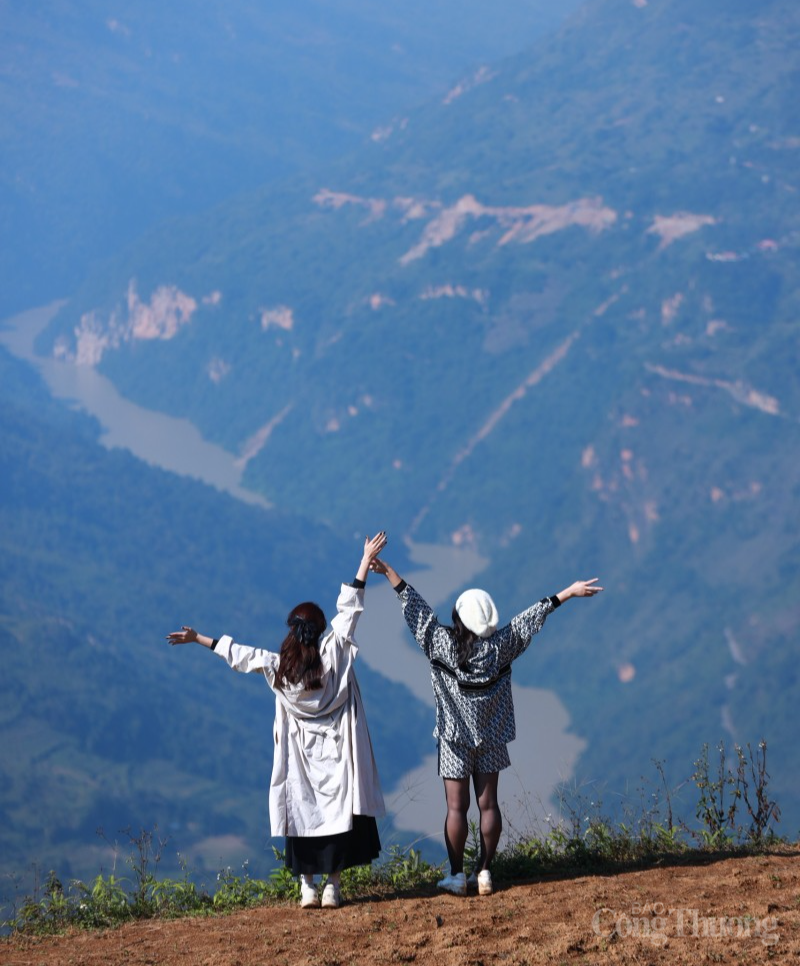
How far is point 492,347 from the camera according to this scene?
509 feet

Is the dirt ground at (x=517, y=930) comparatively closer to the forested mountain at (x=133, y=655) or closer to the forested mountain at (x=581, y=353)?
the forested mountain at (x=133, y=655)

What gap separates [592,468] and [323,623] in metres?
125

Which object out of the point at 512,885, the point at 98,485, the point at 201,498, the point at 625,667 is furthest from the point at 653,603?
the point at 512,885

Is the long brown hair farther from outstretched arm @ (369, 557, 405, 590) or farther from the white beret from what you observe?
the white beret

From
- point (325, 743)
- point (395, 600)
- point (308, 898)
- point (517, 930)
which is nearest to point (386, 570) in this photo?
point (325, 743)

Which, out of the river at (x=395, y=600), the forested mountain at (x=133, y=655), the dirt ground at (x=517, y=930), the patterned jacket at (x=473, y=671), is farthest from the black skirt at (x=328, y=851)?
the forested mountain at (x=133, y=655)

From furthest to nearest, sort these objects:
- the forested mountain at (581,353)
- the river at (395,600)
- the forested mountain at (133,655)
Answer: the forested mountain at (581,353) < the forested mountain at (133,655) < the river at (395,600)

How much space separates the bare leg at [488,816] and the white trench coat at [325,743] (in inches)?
29.1

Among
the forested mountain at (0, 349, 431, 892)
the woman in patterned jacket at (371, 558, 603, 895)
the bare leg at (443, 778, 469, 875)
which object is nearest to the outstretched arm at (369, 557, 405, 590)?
the woman in patterned jacket at (371, 558, 603, 895)

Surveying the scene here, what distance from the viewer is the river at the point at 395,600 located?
97.0m

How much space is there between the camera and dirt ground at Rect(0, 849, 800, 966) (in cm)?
930

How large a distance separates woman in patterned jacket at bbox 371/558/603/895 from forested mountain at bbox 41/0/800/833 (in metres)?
77.4

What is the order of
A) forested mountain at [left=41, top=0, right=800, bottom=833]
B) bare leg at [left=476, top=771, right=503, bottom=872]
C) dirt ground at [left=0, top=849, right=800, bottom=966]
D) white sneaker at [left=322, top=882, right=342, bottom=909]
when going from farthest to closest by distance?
forested mountain at [left=41, top=0, right=800, bottom=833] < white sneaker at [left=322, top=882, right=342, bottom=909] < bare leg at [left=476, top=771, right=503, bottom=872] < dirt ground at [left=0, top=849, right=800, bottom=966]

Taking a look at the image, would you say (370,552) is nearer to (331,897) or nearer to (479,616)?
(479,616)
